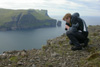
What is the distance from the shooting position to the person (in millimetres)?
9656

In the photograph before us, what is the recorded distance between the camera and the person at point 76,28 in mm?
9656

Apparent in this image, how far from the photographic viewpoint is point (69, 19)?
9703mm

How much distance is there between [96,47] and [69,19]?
3.32m

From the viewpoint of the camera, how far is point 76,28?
9773mm

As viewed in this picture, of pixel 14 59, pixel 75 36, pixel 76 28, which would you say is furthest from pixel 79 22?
pixel 14 59

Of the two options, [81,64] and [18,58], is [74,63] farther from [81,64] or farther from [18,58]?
[18,58]

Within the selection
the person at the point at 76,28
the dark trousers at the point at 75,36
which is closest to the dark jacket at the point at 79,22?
the person at the point at 76,28

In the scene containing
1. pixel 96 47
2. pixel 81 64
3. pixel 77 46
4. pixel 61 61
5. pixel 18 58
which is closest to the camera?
pixel 81 64

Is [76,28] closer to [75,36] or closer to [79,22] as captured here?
[79,22]

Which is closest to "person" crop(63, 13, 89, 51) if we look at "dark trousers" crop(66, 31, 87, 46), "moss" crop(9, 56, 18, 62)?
"dark trousers" crop(66, 31, 87, 46)

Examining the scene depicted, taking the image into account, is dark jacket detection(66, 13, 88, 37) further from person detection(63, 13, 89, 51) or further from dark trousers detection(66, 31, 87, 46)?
dark trousers detection(66, 31, 87, 46)

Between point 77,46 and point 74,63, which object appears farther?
point 77,46

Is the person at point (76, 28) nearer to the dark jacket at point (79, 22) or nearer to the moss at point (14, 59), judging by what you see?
the dark jacket at point (79, 22)

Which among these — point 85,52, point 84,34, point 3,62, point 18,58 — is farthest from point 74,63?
point 3,62
